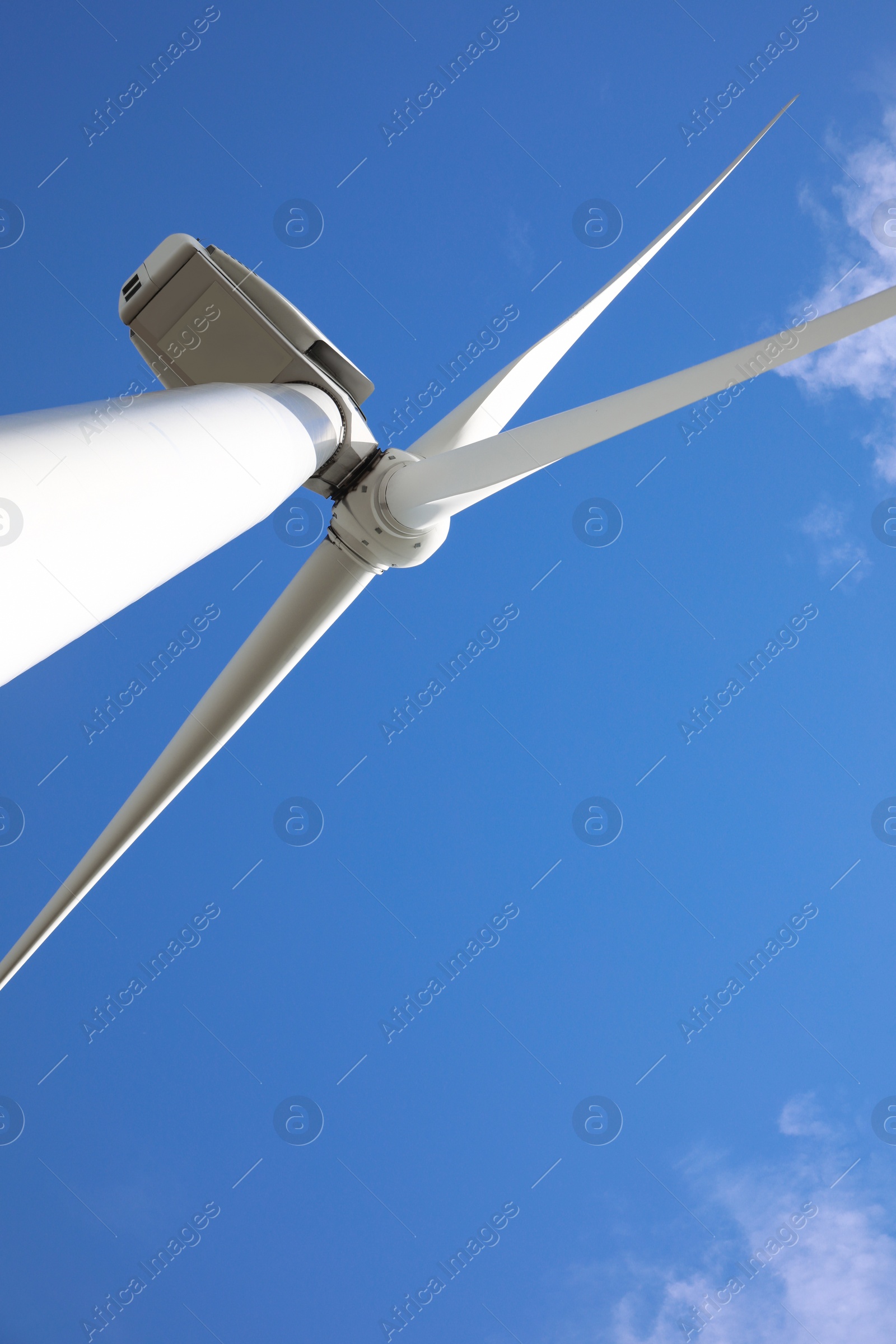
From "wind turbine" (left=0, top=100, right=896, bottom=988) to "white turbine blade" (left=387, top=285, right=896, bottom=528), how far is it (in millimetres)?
13

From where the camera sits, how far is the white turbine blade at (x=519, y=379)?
8969 mm

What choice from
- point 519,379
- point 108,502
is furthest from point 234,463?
point 519,379

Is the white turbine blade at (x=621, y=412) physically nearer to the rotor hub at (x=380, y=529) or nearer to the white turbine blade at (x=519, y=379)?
the rotor hub at (x=380, y=529)

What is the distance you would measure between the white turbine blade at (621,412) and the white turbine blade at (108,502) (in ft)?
6.27

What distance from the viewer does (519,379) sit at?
9219 millimetres

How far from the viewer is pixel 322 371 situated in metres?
8.00

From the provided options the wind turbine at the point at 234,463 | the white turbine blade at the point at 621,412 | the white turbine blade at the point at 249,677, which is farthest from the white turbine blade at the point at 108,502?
the white turbine blade at the point at 249,677

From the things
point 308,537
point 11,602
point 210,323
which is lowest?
point 11,602

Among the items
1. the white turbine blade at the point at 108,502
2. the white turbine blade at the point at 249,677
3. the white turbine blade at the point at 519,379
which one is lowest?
the white turbine blade at the point at 108,502

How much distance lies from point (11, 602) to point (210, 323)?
21.9 feet

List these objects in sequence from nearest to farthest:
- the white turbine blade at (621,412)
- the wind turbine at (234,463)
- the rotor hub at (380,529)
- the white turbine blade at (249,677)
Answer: the wind turbine at (234,463)
the white turbine blade at (621,412)
the rotor hub at (380,529)
the white turbine blade at (249,677)

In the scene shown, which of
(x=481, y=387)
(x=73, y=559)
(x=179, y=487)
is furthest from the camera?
(x=481, y=387)

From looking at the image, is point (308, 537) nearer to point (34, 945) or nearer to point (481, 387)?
point (481, 387)

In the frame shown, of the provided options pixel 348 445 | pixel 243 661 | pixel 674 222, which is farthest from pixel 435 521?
pixel 674 222
